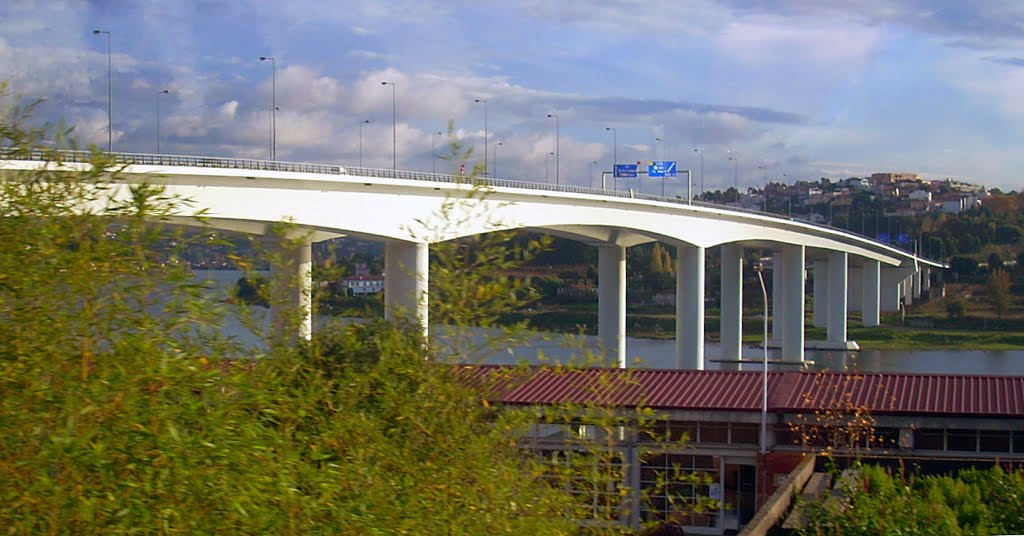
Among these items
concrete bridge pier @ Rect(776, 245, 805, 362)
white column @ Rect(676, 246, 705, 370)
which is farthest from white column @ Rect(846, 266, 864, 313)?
white column @ Rect(676, 246, 705, 370)

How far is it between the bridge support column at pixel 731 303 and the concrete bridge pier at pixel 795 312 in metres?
3.07

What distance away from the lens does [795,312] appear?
1994 inches

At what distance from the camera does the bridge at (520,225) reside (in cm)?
722

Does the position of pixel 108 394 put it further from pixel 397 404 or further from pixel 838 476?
pixel 838 476

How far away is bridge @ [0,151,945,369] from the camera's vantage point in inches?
284

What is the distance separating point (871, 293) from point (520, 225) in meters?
61.1

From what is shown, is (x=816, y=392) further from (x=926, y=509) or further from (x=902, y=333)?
(x=902, y=333)

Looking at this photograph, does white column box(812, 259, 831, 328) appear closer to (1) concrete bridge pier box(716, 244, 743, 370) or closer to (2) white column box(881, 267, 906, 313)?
(2) white column box(881, 267, 906, 313)

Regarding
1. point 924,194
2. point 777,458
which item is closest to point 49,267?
point 777,458

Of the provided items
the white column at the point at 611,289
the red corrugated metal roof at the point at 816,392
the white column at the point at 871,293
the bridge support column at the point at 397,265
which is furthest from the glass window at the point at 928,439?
the white column at the point at 871,293

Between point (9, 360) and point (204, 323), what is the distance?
2.07ft

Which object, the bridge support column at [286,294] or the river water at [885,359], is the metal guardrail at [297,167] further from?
the river water at [885,359]

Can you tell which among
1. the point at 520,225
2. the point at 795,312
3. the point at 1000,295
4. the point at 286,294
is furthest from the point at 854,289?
the point at 286,294

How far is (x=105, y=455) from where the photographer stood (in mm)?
2873
